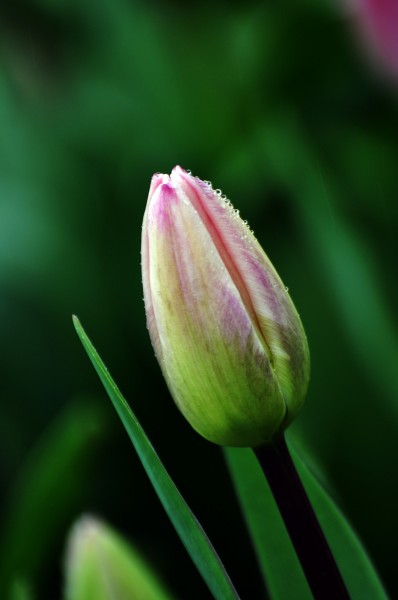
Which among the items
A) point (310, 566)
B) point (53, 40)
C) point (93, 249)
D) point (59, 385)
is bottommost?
point (310, 566)

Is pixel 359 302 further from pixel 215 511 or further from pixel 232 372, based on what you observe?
pixel 232 372

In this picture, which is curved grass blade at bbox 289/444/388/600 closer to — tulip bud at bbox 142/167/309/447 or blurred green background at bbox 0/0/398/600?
tulip bud at bbox 142/167/309/447

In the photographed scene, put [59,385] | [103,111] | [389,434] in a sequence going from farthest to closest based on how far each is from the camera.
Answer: [103,111] < [59,385] < [389,434]

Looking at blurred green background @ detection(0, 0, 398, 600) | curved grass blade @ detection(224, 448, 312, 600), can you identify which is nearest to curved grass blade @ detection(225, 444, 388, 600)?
curved grass blade @ detection(224, 448, 312, 600)

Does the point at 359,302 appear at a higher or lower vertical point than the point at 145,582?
higher

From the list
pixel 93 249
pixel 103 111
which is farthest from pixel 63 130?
pixel 93 249

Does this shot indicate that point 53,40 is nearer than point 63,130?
No
